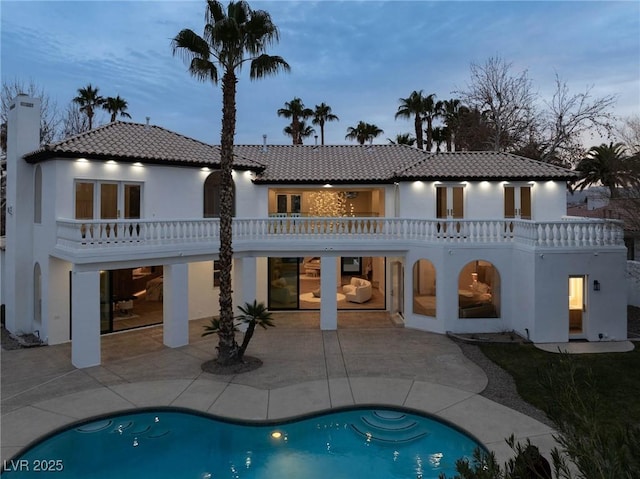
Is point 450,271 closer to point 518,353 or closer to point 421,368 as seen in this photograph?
point 518,353

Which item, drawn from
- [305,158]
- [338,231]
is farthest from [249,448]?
[305,158]

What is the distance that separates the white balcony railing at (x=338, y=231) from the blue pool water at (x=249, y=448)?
23.2 ft

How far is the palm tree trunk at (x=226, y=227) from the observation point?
14422 millimetres

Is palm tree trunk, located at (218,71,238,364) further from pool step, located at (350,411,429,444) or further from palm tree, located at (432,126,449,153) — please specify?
palm tree, located at (432,126,449,153)

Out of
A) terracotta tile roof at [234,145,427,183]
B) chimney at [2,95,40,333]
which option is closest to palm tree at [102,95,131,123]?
terracotta tile roof at [234,145,427,183]

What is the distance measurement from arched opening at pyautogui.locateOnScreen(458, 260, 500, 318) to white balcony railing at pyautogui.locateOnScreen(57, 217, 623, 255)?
145 centimetres

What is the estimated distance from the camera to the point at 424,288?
1948 centimetres

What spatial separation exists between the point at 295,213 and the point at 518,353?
48.4 ft

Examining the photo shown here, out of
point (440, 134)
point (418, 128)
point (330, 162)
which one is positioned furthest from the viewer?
point (440, 134)

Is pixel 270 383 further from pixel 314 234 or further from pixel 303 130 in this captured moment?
pixel 303 130

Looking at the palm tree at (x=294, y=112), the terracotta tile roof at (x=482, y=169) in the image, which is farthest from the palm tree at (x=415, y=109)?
the terracotta tile roof at (x=482, y=169)

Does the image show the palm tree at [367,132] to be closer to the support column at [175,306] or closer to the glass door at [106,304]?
the support column at [175,306]

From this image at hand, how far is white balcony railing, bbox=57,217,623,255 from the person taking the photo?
15.4 metres

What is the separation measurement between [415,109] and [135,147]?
3396 centimetres
